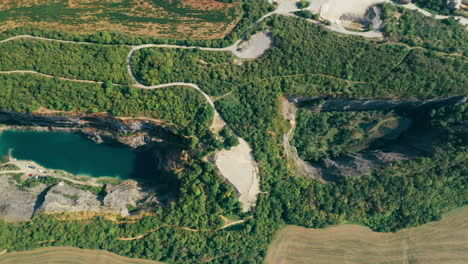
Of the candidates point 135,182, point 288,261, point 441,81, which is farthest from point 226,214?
point 441,81

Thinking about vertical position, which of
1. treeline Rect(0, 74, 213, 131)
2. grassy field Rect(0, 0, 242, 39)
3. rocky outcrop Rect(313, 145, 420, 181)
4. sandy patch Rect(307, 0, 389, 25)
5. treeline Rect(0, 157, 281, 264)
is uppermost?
sandy patch Rect(307, 0, 389, 25)

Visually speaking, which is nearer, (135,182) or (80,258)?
A: (80,258)

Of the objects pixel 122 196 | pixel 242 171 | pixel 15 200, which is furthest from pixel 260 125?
pixel 15 200

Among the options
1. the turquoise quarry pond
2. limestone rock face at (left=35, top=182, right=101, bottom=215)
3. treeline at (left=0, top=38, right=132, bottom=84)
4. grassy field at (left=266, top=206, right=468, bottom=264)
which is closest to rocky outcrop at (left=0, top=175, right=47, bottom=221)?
limestone rock face at (left=35, top=182, right=101, bottom=215)

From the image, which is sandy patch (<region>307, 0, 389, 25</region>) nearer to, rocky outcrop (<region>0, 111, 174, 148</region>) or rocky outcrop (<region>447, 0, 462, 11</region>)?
rocky outcrop (<region>447, 0, 462, 11</region>)

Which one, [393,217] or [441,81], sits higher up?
[441,81]

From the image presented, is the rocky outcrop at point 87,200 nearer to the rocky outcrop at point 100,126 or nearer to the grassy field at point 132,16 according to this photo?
the rocky outcrop at point 100,126

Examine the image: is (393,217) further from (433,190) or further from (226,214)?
(226,214)
